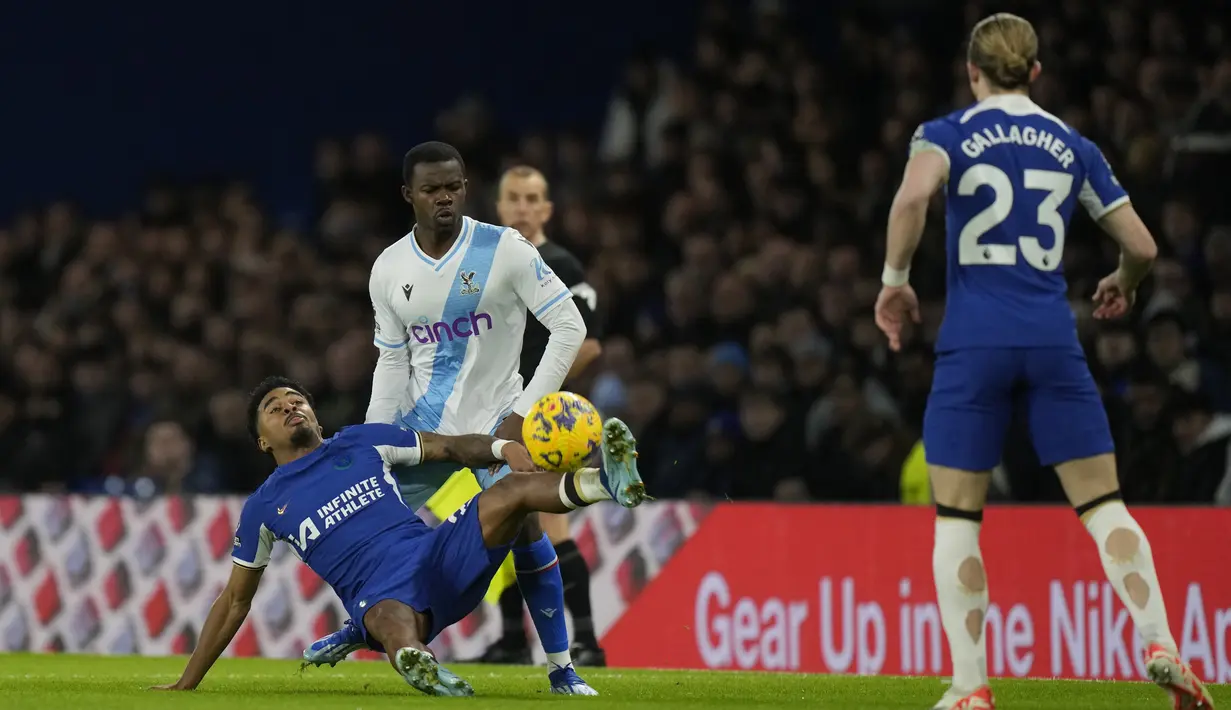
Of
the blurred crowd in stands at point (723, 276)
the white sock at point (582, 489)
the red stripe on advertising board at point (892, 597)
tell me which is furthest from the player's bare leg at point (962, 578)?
the blurred crowd in stands at point (723, 276)

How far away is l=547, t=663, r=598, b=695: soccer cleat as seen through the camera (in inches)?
289

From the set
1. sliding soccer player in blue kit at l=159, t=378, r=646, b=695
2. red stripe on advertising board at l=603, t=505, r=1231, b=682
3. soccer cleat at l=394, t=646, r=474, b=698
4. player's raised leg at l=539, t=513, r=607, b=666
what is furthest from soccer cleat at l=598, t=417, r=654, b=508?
red stripe on advertising board at l=603, t=505, r=1231, b=682

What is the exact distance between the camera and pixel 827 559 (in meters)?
10.3

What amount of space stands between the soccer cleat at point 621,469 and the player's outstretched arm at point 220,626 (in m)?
1.67

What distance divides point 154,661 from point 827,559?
143 inches

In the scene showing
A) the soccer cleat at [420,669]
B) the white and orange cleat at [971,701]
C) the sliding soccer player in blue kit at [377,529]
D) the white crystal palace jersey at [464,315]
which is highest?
the white crystal palace jersey at [464,315]

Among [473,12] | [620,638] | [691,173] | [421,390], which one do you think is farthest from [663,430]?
[473,12]

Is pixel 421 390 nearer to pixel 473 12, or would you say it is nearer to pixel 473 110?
pixel 473 110

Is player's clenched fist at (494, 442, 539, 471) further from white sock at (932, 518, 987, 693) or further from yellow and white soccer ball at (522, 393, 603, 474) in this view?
white sock at (932, 518, 987, 693)

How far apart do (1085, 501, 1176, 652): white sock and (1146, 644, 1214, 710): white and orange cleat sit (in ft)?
0.44

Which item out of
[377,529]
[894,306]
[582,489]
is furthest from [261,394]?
[894,306]

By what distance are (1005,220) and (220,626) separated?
323cm

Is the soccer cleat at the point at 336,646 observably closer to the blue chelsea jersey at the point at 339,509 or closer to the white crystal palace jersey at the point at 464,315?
the blue chelsea jersey at the point at 339,509

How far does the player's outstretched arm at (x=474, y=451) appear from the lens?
7086mm
